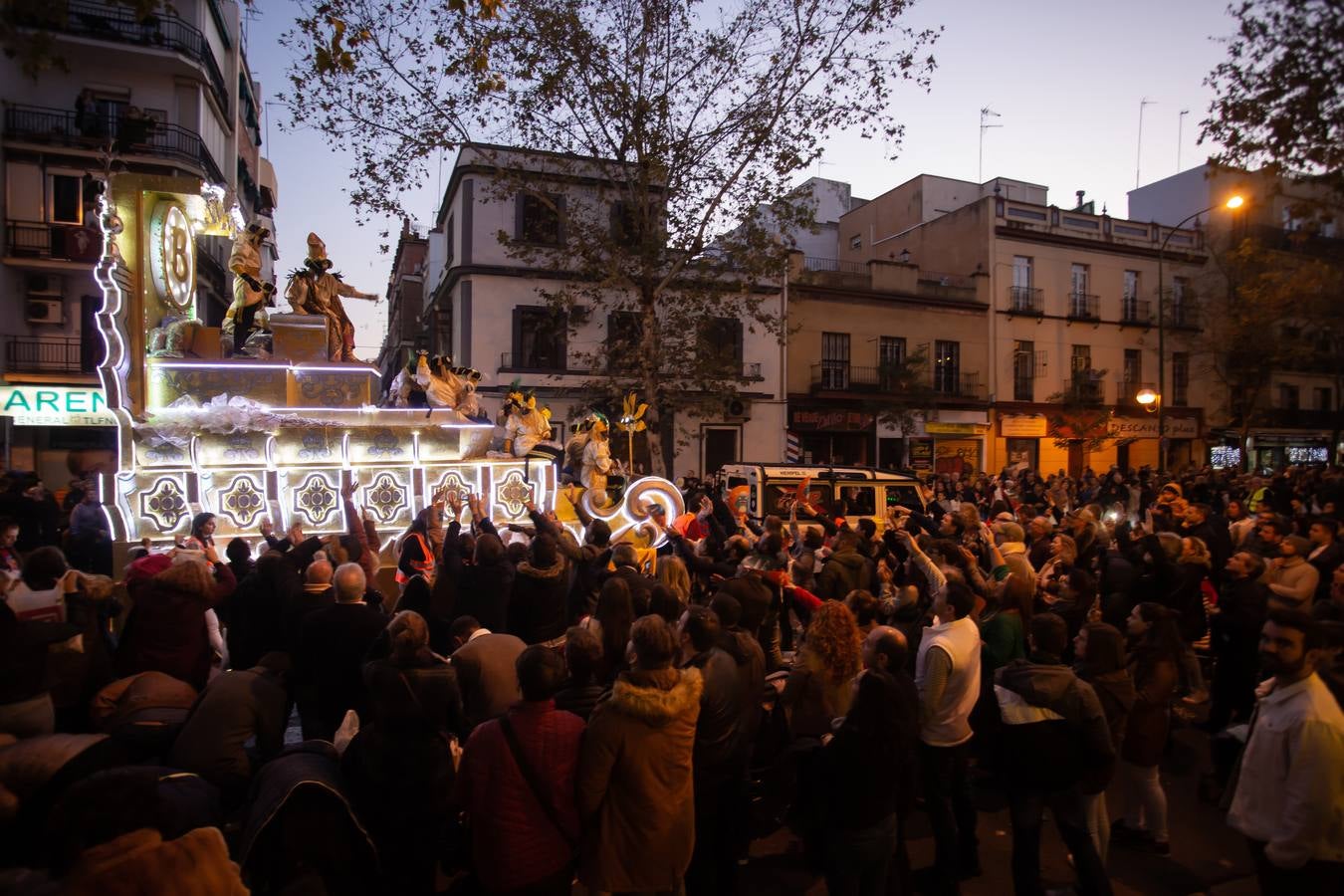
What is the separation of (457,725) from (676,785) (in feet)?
3.50

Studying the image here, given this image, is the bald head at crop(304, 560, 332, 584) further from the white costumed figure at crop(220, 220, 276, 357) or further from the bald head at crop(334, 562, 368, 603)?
the white costumed figure at crop(220, 220, 276, 357)

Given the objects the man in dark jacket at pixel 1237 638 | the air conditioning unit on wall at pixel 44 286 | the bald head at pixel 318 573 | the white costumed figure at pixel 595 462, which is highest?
the air conditioning unit on wall at pixel 44 286

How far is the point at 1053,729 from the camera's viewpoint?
12.7 ft

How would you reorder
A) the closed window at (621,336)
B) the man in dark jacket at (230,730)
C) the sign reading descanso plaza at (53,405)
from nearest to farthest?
the man in dark jacket at (230,730), the sign reading descanso plaza at (53,405), the closed window at (621,336)

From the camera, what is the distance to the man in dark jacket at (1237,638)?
6.16 meters

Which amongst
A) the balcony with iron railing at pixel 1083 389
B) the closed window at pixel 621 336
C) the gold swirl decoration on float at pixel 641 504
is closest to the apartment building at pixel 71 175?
the closed window at pixel 621 336

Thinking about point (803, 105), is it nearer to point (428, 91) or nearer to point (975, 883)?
point (428, 91)

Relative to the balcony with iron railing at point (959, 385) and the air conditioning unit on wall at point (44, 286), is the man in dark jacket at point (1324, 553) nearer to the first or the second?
the balcony with iron railing at point (959, 385)

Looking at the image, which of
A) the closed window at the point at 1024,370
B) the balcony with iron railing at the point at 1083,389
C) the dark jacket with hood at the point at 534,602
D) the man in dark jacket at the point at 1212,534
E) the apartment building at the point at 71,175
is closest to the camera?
the dark jacket with hood at the point at 534,602

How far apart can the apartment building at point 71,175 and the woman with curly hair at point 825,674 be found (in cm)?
2100

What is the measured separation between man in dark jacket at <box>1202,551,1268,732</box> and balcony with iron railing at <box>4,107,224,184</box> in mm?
23689

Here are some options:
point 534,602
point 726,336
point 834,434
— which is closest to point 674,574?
point 534,602

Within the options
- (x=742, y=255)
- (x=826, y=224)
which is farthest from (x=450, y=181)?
(x=826, y=224)

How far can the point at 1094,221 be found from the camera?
32844 millimetres
